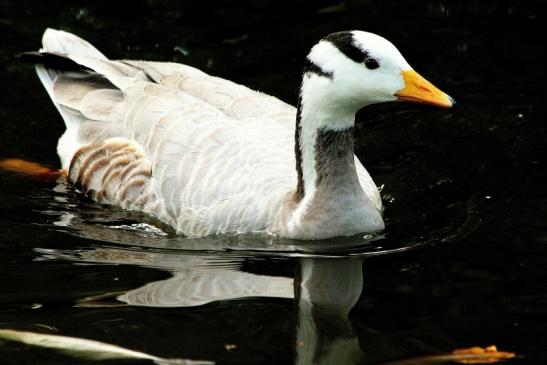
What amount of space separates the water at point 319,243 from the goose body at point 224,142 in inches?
8.8

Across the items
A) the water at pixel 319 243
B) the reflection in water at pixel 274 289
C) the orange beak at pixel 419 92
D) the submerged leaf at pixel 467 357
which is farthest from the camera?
the orange beak at pixel 419 92

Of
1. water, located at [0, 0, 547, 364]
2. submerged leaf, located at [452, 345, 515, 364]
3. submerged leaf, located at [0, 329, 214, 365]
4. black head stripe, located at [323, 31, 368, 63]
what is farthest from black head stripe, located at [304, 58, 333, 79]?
submerged leaf, located at [0, 329, 214, 365]

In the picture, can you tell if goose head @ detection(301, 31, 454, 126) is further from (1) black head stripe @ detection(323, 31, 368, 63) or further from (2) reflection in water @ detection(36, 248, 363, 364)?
(2) reflection in water @ detection(36, 248, 363, 364)

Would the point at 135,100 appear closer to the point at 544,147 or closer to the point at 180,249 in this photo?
the point at 180,249

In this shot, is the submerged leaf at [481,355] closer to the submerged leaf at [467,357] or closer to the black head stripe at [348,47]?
the submerged leaf at [467,357]

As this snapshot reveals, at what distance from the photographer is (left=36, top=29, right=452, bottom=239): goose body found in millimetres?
8164

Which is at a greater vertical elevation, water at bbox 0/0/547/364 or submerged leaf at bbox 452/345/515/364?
water at bbox 0/0/547/364

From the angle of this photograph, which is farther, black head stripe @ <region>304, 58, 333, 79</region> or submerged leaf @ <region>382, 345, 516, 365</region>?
black head stripe @ <region>304, 58, 333, 79</region>

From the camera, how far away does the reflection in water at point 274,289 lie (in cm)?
668

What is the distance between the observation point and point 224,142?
906 centimetres

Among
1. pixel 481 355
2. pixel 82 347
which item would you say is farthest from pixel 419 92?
pixel 82 347

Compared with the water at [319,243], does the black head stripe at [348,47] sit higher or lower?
higher

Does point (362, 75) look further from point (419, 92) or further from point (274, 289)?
point (274, 289)

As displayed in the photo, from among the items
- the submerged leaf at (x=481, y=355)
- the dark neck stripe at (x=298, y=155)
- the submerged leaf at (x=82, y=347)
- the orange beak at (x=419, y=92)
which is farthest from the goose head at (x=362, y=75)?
the submerged leaf at (x=82, y=347)
